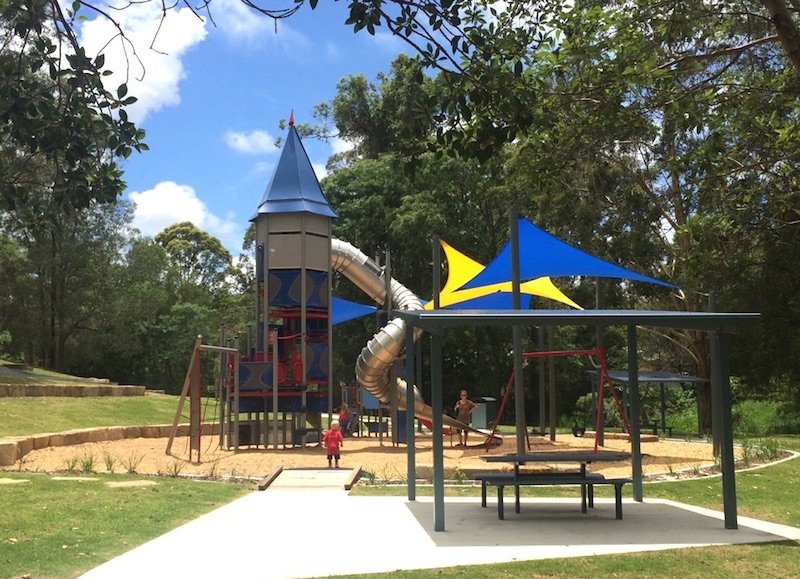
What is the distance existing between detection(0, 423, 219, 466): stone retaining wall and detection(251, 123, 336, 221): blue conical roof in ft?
20.1

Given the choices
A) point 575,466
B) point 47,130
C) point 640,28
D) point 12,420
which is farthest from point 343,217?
point 47,130

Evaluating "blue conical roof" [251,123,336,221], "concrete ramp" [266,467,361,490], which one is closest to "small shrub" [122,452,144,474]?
"concrete ramp" [266,467,361,490]

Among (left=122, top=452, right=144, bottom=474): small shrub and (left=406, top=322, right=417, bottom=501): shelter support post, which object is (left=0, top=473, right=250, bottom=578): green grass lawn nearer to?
(left=122, top=452, right=144, bottom=474): small shrub

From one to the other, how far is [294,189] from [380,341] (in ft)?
14.5

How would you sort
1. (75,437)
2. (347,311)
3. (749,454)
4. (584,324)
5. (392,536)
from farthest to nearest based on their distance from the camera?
(347,311)
(75,437)
(749,454)
(584,324)
(392,536)

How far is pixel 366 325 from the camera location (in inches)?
1475

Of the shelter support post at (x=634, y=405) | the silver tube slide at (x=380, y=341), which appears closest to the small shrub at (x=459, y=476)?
the shelter support post at (x=634, y=405)

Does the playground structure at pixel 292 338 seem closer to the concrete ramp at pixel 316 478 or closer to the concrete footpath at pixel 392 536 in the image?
the concrete ramp at pixel 316 478

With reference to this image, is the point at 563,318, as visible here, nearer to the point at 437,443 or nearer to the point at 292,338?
the point at 437,443

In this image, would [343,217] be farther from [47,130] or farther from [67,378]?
[47,130]

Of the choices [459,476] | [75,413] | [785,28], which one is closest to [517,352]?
[459,476]

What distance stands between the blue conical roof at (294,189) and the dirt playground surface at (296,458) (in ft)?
19.3

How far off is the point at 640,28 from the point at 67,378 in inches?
1077

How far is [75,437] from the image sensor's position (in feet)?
57.9
